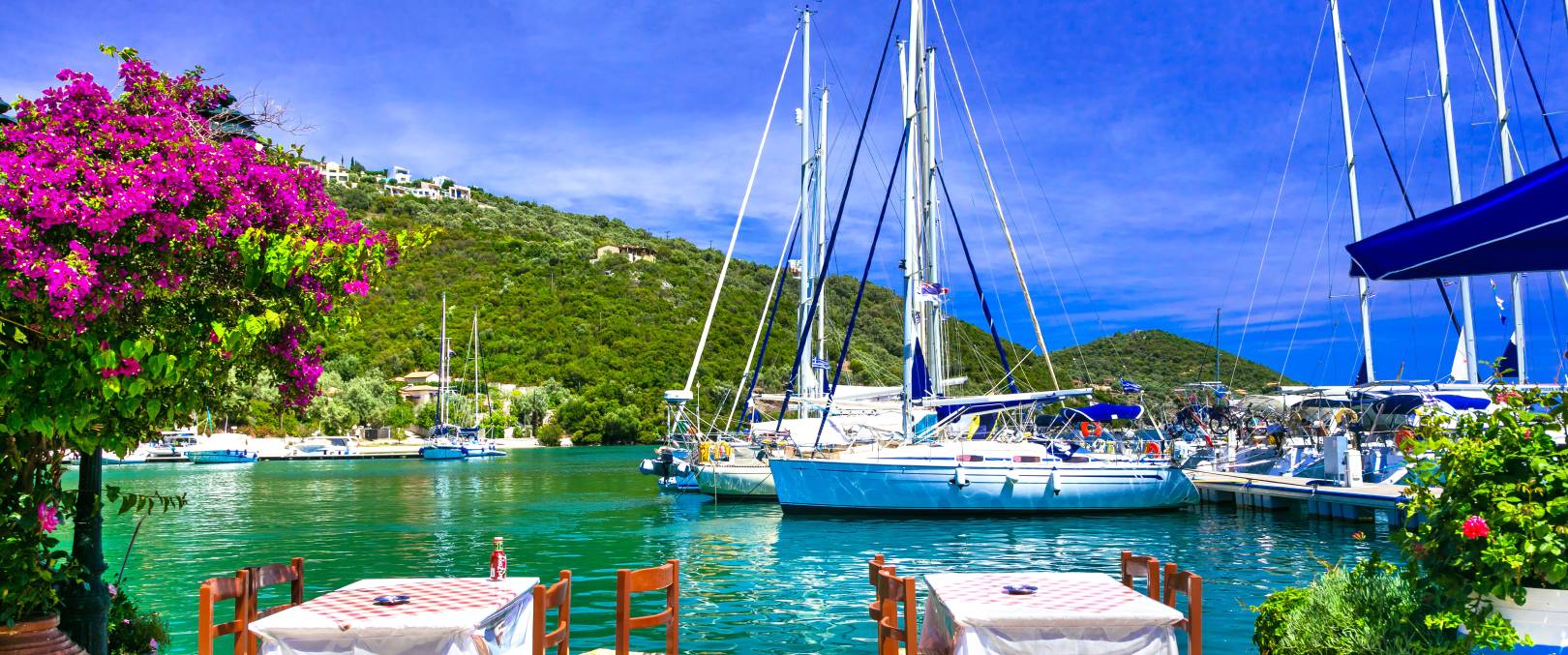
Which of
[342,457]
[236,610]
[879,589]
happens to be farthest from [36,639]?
[342,457]

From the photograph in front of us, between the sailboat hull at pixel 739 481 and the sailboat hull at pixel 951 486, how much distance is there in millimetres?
5256

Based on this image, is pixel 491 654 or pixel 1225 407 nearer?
pixel 491 654

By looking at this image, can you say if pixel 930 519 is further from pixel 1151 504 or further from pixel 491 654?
pixel 491 654

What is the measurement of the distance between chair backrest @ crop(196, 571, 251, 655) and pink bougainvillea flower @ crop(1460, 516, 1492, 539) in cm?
628

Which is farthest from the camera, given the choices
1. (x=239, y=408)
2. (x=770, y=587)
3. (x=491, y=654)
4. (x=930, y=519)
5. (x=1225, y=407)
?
(x=1225, y=407)

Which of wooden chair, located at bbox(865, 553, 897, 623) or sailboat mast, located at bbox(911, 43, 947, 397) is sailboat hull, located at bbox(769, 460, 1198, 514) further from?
wooden chair, located at bbox(865, 553, 897, 623)

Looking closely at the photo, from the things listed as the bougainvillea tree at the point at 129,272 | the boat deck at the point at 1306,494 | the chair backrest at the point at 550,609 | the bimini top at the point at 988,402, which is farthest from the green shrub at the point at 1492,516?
the bimini top at the point at 988,402

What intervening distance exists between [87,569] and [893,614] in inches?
205

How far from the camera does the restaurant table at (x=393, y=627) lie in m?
5.54

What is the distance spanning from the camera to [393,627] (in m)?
5.52

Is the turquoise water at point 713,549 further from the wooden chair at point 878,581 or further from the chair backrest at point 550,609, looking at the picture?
the chair backrest at point 550,609

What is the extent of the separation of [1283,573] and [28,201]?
1803 centimetres

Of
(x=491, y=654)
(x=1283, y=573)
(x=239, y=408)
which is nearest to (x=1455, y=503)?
(x=491, y=654)

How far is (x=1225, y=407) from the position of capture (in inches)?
1640
